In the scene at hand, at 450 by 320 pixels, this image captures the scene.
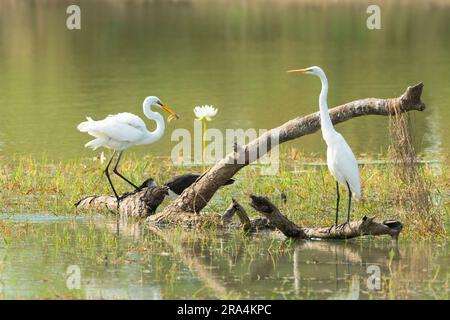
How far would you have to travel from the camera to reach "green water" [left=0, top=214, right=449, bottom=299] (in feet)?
26.8

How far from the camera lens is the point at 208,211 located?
1152 centimetres

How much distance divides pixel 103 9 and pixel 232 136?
1290 inches

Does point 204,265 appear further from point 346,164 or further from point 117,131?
point 117,131

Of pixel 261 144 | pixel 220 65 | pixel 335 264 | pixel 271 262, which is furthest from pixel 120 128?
pixel 220 65

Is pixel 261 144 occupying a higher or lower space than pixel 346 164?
higher

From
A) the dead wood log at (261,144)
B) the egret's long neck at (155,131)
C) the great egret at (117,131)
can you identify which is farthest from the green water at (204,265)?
the egret's long neck at (155,131)

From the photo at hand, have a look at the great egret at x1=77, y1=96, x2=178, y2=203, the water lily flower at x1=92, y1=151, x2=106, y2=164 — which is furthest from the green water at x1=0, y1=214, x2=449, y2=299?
the water lily flower at x1=92, y1=151, x2=106, y2=164

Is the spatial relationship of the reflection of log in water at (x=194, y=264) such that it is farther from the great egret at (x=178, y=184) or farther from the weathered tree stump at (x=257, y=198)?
the great egret at (x=178, y=184)

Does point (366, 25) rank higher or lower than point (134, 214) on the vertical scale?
higher

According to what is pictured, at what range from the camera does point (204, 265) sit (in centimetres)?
918

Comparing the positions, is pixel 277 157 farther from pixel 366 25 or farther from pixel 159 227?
pixel 366 25

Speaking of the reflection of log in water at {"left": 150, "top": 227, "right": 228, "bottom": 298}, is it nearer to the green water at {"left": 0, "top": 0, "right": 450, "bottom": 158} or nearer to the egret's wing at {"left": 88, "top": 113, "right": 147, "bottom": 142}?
the egret's wing at {"left": 88, "top": 113, "right": 147, "bottom": 142}

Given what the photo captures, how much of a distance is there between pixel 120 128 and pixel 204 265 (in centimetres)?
327

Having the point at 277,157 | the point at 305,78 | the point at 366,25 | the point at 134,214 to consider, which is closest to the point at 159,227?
the point at 134,214
